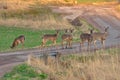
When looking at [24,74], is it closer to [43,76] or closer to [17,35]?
[43,76]

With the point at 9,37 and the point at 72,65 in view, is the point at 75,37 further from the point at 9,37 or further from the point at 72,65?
the point at 72,65

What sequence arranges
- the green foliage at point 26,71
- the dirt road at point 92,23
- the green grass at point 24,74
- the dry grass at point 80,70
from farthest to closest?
1. the dirt road at point 92,23
2. the green foliage at point 26,71
3. the green grass at point 24,74
4. the dry grass at point 80,70

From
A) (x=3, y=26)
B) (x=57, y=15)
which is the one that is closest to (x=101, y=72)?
(x=3, y=26)

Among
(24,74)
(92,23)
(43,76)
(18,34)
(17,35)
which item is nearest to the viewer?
(43,76)

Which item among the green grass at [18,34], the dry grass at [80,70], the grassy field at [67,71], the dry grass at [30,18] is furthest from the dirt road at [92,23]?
the dry grass at [30,18]

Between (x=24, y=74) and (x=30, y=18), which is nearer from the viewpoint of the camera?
(x=24, y=74)

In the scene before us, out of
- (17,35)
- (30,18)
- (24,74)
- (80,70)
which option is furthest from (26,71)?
(30,18)

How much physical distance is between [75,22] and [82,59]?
22.8 m

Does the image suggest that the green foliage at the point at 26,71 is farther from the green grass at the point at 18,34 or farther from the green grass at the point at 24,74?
the green grass at the point at 18,34

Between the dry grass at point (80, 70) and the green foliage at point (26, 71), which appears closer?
the dry grass at point (80, 70)

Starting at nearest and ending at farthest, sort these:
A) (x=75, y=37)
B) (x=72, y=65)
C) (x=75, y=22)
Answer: (x=72, y=65) → (x=75, y=37) → (x=75, y=22)

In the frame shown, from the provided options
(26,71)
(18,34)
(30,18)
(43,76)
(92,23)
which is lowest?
(43,76)

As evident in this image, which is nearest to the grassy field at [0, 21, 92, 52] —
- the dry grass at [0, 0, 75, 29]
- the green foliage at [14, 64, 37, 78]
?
the dry grass at [0, 0, 75, 29]

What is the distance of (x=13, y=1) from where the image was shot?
63.5 m
